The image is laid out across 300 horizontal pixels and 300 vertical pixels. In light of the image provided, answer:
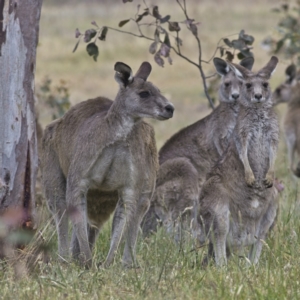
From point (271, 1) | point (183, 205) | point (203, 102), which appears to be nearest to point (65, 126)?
point (183, 205)

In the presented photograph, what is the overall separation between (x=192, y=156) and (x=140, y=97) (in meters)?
2.39

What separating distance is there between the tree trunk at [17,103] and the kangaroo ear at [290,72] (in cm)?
642

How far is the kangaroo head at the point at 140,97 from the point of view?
19.2 ft

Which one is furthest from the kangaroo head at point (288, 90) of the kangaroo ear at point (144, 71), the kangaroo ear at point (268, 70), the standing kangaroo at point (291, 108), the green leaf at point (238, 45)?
the kangaroo ear at point (144, 71)

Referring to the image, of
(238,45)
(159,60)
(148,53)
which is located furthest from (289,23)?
(148,53)

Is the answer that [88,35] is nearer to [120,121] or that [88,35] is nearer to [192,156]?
[120,121]

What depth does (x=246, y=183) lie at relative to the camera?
238 inches

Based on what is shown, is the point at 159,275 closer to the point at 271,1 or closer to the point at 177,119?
the point at 177,119

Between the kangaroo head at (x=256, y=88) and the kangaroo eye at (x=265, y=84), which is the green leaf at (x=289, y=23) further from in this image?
the kangaroo eye at (x=265, y=84)

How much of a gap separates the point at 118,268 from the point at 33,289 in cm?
91

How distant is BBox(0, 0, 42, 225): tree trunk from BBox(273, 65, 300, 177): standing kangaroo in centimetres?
644

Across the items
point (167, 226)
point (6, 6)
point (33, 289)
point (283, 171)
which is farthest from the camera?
point (283, 171)

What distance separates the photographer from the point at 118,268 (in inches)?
213

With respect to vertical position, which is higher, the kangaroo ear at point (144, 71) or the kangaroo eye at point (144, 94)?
the kangaroo ear at point (144, 71)
